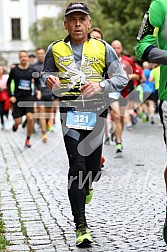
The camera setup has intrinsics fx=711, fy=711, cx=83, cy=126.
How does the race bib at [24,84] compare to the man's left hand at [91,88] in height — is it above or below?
below

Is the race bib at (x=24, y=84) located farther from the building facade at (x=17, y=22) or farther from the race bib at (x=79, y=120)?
the building facade at (x=17, y=22)

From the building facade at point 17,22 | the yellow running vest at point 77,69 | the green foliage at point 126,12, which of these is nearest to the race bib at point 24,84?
the green foliage at point 126,12

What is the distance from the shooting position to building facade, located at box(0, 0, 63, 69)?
73250 millimetres

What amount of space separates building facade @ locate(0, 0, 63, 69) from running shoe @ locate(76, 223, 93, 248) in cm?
6797

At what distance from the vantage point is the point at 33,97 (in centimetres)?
1502

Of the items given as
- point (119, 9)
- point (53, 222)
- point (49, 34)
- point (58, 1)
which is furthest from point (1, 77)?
point (58, 1)

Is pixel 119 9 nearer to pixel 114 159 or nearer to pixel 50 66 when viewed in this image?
pixel 114 159

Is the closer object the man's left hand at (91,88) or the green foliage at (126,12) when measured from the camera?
the man's left hand at (91,88)

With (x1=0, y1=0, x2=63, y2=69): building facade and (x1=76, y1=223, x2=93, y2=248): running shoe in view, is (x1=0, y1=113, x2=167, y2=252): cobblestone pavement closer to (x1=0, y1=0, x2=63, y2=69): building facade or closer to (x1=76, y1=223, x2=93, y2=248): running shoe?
(x1=76, y1=223, x2=93, y2=248): running shoe

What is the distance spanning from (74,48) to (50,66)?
257mm

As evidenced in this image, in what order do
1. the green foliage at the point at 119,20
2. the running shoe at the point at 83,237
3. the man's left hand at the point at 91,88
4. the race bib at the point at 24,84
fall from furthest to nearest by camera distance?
the green foliage at the point at 119,20
the race bib at the point at 24,84
the man's left hand at the point at 91,88
the running shoe at the point at 83,237

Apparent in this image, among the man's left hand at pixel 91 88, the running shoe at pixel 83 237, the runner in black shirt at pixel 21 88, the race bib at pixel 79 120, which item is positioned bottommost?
the running shoe at pixel 83 237

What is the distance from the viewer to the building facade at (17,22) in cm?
7325

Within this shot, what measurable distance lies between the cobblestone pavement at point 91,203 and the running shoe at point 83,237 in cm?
6
